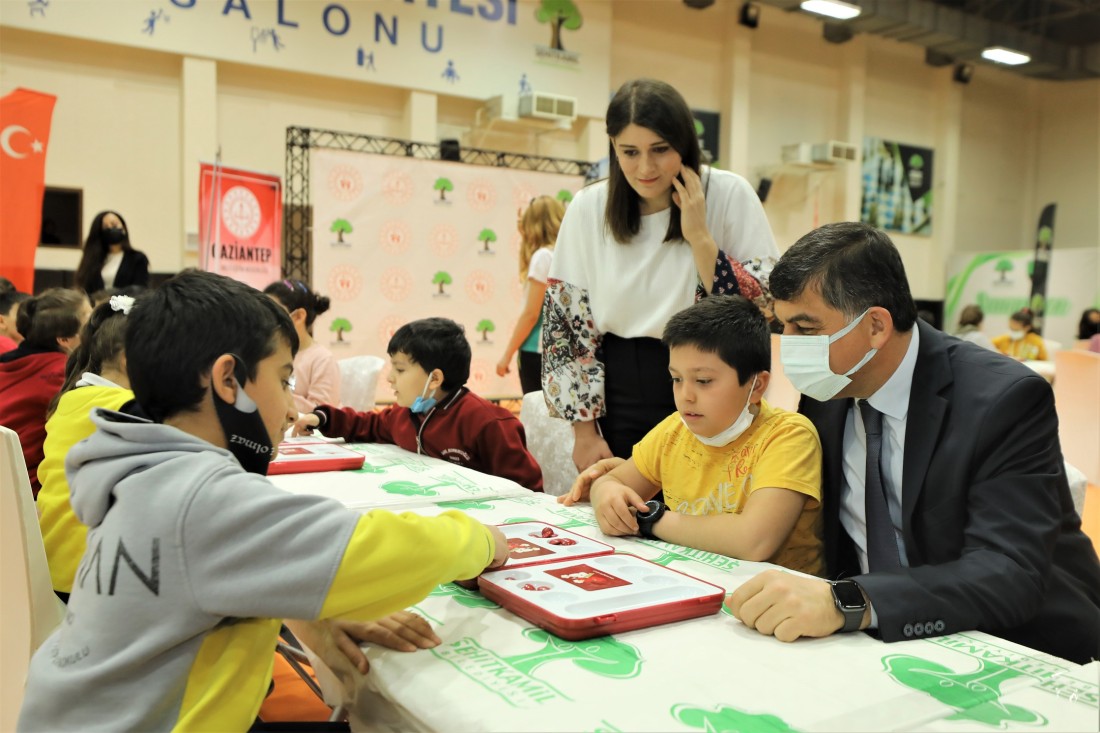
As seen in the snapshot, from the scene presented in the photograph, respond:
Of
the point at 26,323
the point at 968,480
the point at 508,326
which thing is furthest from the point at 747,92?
the point at 968,480

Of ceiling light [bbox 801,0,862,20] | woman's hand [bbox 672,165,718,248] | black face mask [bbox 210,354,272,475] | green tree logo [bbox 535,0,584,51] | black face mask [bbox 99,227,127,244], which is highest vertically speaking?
ceiling light [bbox 801,0,862,20]

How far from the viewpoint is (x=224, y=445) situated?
113 centimetres

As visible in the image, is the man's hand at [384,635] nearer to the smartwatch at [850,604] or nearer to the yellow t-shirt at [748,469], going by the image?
the smartwatch at [850,604]

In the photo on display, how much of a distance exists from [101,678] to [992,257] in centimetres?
1267

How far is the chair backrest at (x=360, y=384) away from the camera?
3.75 m

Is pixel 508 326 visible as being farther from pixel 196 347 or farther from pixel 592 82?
pixel 196 347

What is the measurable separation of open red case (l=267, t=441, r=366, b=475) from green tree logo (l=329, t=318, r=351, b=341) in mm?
4669

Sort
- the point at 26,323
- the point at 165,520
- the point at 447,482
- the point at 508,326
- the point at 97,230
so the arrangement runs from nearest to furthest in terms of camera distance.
Result: the point at 165,520
the point at 447,482
the point at 26,323
the point at 97,230
the point at 508,326

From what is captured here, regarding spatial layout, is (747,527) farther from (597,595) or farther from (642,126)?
(642,126)

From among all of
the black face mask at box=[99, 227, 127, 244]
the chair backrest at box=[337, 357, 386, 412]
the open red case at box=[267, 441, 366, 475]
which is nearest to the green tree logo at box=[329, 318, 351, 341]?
the black face mask at box=[99, 227, 127, 244]

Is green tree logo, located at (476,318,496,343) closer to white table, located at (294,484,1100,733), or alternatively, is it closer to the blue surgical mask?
the blue surgical mask

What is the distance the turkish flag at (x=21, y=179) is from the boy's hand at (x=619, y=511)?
437cm

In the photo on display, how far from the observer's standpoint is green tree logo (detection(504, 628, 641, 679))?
94 centimetres

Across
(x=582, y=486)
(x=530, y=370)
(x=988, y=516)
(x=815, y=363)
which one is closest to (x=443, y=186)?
(x=530, y=370)
